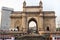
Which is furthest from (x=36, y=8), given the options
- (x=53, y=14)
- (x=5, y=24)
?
(x=5, y=24)

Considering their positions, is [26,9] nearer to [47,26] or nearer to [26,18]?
[26,18]

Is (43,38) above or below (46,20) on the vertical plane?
below

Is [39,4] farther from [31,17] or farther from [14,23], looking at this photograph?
[14,23]

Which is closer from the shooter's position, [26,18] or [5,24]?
[26,18]

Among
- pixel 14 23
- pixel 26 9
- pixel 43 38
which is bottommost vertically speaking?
pixel 43 38

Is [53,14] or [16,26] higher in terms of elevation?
[53,14]

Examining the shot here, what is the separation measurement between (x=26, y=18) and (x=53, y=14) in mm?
7384

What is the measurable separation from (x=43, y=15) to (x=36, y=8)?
2705 millimetres

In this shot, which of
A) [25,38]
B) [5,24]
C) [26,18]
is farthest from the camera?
[5,24]

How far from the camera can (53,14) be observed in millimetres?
44844

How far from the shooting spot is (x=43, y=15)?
4447 cm

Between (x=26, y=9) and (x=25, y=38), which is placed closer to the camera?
(x=25, y=38)

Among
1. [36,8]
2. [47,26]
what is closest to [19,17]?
[36,8]

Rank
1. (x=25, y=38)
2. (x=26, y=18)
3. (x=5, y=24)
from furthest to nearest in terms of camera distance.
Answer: (x=5, y=24) < (x=26, y=18) < (x=25, y=38)
